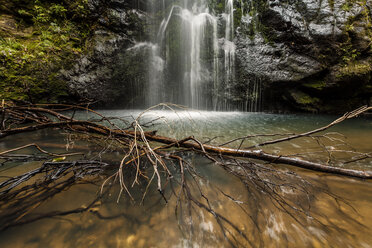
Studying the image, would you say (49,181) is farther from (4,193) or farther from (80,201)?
(80,201)

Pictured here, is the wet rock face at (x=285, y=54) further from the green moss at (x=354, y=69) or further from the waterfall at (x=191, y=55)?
the waterfall at (x=191, y=55)

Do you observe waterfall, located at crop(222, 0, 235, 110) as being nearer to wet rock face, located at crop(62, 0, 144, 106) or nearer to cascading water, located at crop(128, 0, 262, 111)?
cascading water, located at crop(128, 0, 262, 111)

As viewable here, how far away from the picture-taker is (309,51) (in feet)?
25.1

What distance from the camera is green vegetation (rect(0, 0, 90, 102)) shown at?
18.8 feet

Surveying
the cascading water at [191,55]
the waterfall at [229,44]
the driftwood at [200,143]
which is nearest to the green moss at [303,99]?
the cascading water at [191,55]

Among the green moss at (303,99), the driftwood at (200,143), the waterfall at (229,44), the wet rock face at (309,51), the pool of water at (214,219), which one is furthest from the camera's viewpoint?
the waterfall at (229,44)

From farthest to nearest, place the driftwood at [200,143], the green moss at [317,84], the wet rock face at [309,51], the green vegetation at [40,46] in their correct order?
the green moss at [317,84] → the wet rock face at [309,51] → the green vegetation at [40,46] → the driftwood at [200,143]

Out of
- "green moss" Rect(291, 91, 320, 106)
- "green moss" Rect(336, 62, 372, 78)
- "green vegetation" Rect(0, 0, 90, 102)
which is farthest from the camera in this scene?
"green moss" Rect(291, 91, 320, 106)

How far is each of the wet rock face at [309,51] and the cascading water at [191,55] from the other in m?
1.01

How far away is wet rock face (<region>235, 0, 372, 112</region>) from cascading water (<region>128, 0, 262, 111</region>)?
1006 millimetres

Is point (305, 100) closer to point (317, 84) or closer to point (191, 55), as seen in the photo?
point (317, 84)

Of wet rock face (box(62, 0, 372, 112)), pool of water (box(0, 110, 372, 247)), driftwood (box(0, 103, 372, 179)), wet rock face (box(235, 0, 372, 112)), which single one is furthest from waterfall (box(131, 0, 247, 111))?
pool of water (box(0, 110, 372, 247))

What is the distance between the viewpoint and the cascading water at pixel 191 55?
356 inches

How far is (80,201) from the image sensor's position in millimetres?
1362
